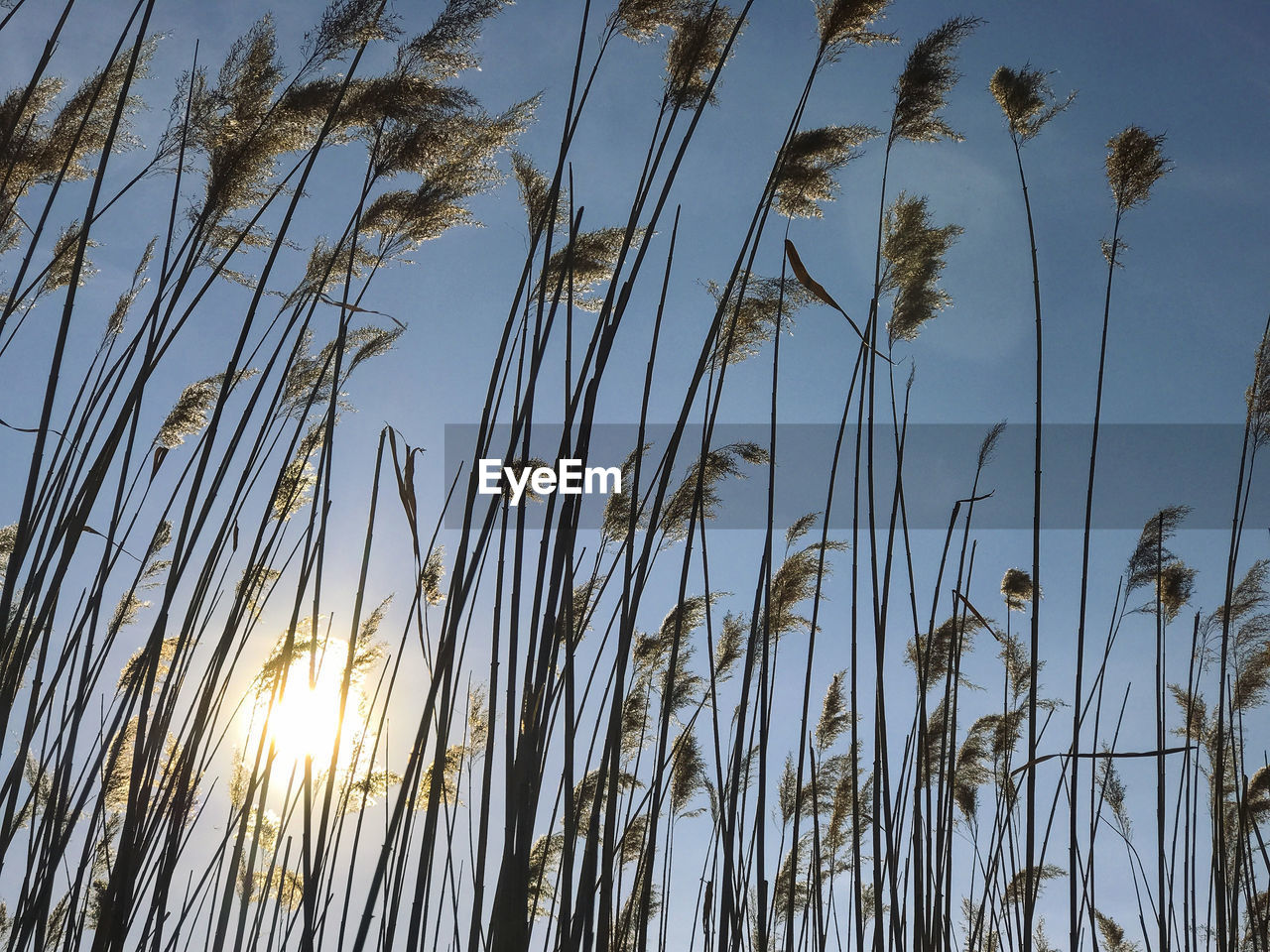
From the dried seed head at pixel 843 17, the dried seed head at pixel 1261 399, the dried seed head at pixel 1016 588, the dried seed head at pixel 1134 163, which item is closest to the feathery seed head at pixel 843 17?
the dried seed head at pixel 843 17

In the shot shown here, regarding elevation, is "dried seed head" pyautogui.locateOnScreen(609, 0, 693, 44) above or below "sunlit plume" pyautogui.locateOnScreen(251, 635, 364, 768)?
above

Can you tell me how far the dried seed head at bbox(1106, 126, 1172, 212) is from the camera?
99.0 inches

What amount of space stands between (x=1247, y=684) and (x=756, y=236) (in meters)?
4.18

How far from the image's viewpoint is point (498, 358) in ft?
5.26

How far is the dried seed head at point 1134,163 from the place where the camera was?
2516mm

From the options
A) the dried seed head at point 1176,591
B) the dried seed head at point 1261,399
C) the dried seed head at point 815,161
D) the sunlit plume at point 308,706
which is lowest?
the sunlit plume at point 308,706

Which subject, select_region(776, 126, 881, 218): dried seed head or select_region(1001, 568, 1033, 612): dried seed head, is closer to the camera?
select_region(776, 126, 881, 218): dried seed head

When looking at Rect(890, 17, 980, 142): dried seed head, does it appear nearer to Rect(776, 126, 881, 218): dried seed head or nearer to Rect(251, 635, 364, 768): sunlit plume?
Rect(776, 126, 881, 218): dried seed head

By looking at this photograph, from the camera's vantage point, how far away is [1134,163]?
2.52m

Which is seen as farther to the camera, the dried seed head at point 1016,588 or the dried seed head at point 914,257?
the dried seed head at point 1016,588

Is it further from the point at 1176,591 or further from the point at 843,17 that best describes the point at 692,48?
the point at 1176,591

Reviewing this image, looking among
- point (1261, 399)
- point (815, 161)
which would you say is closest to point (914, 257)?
point (815, 161)

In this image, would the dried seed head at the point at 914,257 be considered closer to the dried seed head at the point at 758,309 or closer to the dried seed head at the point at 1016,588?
the dried seed head at the point at 758,309

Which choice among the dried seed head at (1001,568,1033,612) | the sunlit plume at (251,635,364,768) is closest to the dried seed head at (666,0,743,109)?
the sunlit plume at (251,635,364,768)
